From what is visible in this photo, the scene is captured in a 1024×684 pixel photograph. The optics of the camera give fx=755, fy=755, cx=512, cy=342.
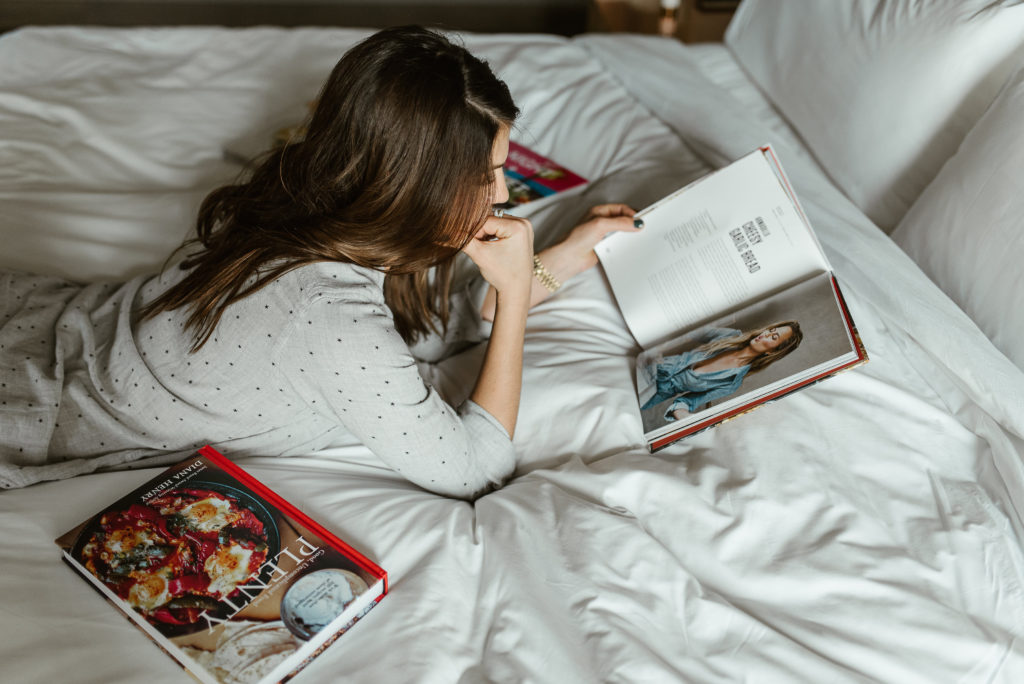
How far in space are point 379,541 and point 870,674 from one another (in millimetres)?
519

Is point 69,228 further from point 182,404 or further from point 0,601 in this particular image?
point 0,601

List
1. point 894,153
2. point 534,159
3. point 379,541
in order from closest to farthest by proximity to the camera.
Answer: point 379,541, point 894,153, point 534,159

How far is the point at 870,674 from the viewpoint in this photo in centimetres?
73

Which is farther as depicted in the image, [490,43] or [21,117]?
[490,43]

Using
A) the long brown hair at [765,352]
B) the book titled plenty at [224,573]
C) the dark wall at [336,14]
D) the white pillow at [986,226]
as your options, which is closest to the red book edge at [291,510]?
the book titled plenty at [224,573]

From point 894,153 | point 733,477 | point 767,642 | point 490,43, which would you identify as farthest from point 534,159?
point 767,642

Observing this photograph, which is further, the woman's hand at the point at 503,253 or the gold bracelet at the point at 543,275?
the gold bracelet at the point at 543,275

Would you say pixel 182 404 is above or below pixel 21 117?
below

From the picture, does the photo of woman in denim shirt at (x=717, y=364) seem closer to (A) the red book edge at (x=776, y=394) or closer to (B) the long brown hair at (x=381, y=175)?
(A) the red book edge at (x=776, y=394)

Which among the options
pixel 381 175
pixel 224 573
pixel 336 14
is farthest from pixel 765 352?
pixel 336 14

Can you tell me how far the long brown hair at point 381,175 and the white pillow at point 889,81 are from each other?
69 cm

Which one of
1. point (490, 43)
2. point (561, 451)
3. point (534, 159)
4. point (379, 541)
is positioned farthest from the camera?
point (490, 43)

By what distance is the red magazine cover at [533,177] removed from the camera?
132cm

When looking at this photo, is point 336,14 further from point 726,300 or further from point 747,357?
point 747,357
